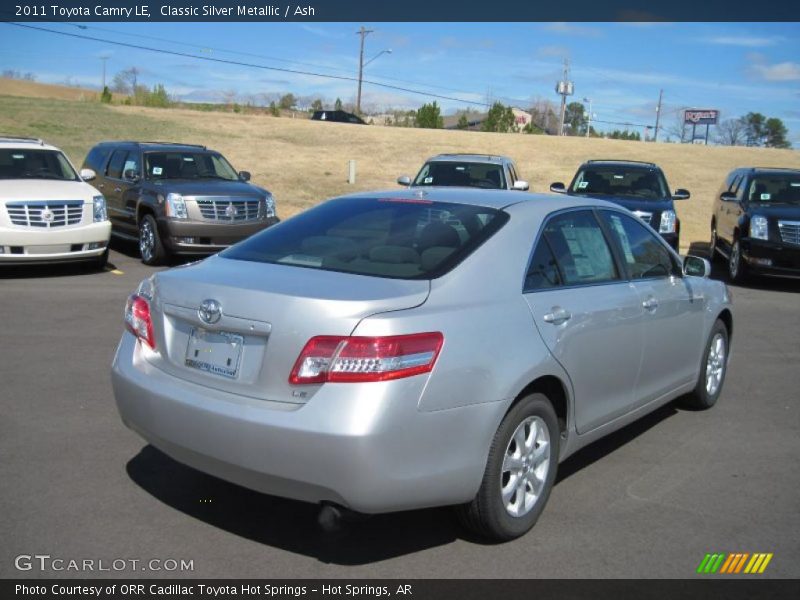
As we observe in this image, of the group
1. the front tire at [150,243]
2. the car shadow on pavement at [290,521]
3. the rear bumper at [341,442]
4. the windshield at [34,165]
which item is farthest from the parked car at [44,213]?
the rear bumper at [341,442]

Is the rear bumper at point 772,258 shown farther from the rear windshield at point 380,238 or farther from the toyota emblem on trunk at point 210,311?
the toyota emblem on trunk at point 210,311

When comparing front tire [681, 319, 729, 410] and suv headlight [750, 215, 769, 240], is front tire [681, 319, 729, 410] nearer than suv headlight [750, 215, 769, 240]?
Yes

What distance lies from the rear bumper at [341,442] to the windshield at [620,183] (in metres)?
12.2

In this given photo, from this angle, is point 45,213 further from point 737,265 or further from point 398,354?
point 737,265

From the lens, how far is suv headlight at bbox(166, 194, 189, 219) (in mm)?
13438

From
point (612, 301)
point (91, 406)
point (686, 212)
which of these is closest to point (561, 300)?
point (612, 301)

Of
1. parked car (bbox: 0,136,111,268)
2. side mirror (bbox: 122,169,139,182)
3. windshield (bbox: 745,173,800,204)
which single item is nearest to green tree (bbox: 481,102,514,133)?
windshield (bbox: 745,173,800,204)

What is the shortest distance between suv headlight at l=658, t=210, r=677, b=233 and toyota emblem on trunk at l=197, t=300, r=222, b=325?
1165cm

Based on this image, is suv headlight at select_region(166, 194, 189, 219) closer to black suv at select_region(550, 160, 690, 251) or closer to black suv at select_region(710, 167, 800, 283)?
black suv at select_region(550, 160, 690, 251)

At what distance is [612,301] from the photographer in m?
4.98

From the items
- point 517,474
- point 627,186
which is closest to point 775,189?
point 627,186

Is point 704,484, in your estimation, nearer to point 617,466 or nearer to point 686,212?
point 617,466

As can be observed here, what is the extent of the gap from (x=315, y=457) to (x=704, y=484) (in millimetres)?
2636

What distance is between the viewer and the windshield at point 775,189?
579 inches
